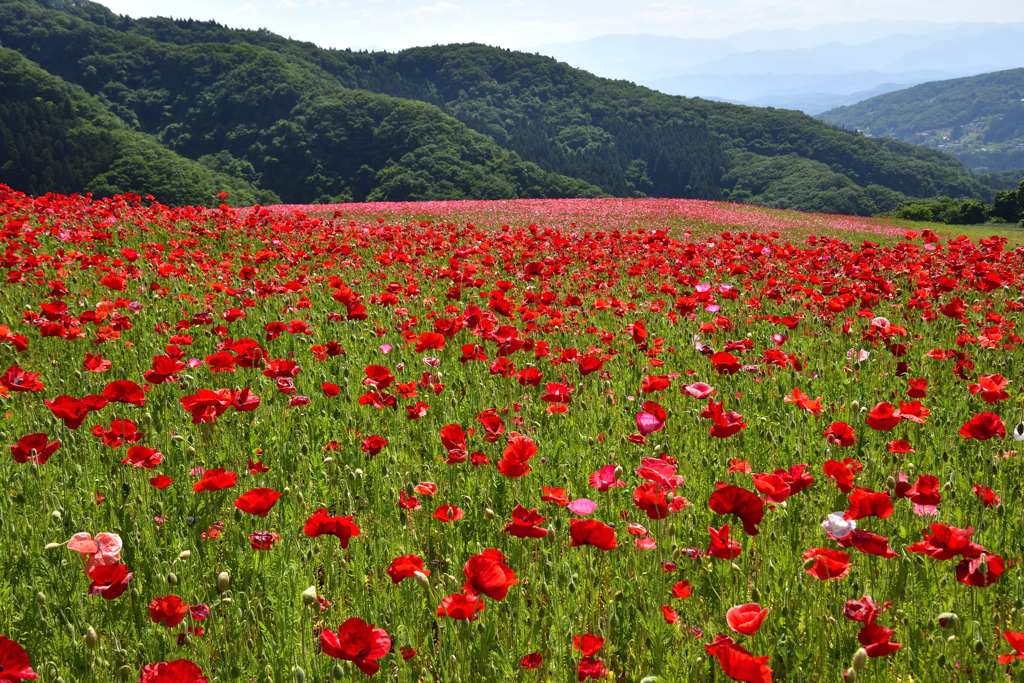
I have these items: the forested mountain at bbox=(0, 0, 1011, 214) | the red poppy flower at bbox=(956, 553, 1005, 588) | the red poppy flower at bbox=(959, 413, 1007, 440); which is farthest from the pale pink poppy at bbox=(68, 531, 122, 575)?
the forested mountain at bbox=(0, 0, 1011, 214)

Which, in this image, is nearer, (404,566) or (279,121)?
(404,566)

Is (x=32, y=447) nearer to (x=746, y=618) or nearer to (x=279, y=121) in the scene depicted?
(x=746, y=618)

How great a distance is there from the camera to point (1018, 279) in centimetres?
852

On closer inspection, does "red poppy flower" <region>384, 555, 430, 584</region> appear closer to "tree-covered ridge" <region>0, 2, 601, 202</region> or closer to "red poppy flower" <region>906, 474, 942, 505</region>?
"red poppy flower" <region>906, 474, 942, 505</region>

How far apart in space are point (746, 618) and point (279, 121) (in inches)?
4636

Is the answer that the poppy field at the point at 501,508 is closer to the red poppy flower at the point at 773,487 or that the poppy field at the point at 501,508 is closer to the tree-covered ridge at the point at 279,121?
the red poppy flower at the point at 773,487

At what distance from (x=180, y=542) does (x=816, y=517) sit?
9.11 ft

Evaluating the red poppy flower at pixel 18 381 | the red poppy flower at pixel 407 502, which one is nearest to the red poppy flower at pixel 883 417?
the red poppy flower at pixel 407 502

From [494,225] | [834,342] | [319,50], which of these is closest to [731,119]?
[319,50]

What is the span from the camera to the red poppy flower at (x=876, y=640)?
1.49 metres

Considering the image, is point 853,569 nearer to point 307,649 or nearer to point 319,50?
point 307,649

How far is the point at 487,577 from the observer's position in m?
1.49

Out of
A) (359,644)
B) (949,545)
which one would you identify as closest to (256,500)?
(359,644)

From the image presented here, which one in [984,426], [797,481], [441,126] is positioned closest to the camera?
[797,481]
